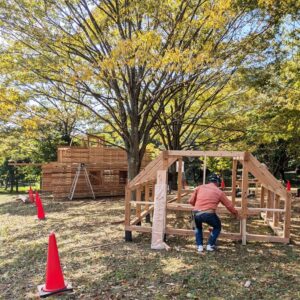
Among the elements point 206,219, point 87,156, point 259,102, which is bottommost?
point 206,219

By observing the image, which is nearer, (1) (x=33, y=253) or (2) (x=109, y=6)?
(1) (x=33, y=253)

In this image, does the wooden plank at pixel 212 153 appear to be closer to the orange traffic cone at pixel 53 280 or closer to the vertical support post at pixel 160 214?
the vertical support post at pixel 160 214

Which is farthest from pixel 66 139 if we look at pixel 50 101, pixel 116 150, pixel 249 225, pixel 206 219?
pixel 206 219

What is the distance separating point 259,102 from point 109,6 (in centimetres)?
807

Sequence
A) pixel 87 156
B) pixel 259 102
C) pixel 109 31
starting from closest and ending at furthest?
pixel 109 31 < pixel 259 102 < pixel 87 156

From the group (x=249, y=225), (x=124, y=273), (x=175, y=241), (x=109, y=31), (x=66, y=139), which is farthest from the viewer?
(x=66, y=139)

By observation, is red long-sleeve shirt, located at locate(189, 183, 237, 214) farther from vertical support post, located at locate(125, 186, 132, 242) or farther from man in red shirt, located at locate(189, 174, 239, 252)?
vertical support post, located at locate(125, 186, 132, 242)

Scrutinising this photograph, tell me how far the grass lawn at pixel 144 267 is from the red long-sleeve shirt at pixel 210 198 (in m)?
0.91

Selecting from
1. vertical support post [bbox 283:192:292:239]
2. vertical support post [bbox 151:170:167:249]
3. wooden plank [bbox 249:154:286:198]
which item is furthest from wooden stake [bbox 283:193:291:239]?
vertical support post [bbox 151:170:167:249]

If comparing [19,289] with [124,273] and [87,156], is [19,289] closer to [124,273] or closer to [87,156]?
[124,273]

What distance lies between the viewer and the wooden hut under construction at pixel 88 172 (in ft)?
56.2

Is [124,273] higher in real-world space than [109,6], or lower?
lower

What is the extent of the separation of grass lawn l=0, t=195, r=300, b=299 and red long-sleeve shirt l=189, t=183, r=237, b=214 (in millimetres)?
910

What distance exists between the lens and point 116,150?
1883cm
